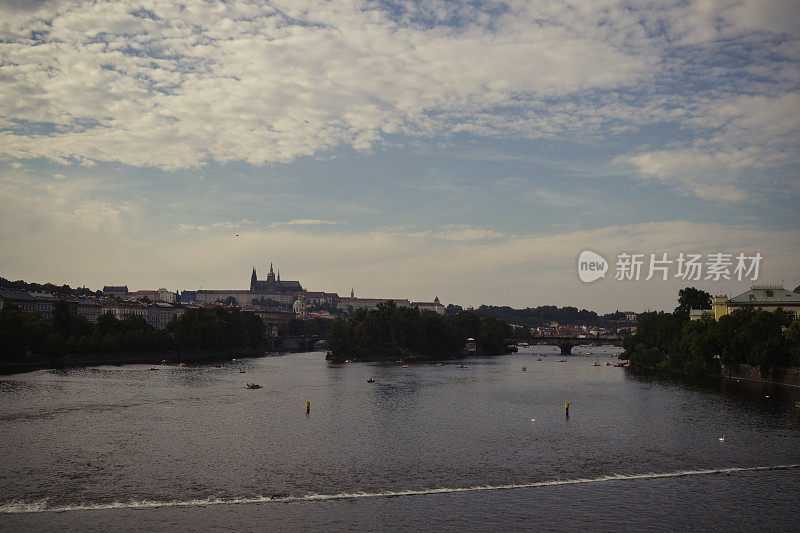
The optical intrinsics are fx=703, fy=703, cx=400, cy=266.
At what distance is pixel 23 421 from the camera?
64938 millimetres

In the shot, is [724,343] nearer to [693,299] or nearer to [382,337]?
[693,299]

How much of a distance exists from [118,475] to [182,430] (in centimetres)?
1713

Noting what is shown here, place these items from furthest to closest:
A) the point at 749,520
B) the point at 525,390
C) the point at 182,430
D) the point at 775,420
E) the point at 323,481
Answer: the point at 525,390
the point at 775,420
the point at 182,430
the point at 323,481
the point at 749,520

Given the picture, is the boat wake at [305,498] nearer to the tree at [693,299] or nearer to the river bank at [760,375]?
the river bank at [760,375]

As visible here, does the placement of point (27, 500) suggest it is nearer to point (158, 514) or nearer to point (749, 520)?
point (158, 514)

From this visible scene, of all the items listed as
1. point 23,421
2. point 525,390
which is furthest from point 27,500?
point 525,390

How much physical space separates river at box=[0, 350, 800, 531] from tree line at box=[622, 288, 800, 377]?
632 centimetres

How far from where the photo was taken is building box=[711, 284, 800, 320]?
124 metres

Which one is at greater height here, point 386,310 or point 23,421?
point 386,310

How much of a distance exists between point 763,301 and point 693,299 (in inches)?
1182

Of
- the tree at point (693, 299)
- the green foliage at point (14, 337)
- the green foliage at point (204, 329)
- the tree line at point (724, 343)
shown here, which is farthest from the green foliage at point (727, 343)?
the green foliage at point (14, 337)

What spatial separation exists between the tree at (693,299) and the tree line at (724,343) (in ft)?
53.8

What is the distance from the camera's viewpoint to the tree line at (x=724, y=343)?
93.0 m

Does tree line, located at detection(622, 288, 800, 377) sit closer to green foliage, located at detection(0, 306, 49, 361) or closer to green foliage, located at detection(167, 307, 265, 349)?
green foliage, located at detection(167, 307, 265, 349)
